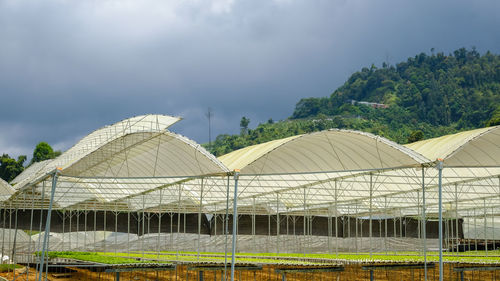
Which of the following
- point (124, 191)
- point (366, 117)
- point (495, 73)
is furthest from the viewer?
point (495, 73)

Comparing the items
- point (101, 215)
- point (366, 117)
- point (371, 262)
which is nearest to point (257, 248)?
point (101, 215)

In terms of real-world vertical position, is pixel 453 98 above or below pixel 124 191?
above

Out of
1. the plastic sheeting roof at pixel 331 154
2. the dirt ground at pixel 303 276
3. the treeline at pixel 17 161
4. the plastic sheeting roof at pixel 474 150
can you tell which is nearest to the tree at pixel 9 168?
the treeline at pixel 17 161

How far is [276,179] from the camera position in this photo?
32.3m

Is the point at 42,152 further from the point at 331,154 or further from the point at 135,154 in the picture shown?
the point at 331,154

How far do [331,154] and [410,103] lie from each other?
88.3 metres

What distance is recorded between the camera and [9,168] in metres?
73.7

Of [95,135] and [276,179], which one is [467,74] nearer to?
[276,179]

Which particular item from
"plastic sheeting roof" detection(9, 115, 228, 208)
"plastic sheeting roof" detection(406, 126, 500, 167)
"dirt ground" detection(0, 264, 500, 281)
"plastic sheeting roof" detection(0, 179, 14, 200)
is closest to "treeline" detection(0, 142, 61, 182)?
"plastic sheeting roof" detection(0, 179, 14, 200)

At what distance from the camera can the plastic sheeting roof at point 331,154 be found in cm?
2114

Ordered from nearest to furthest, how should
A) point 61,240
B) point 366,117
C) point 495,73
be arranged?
point 61,240 < point 366,117 < point 495,73

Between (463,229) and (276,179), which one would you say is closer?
(276,179)

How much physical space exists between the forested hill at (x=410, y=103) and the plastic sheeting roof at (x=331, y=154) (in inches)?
2201

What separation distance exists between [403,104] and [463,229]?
53592 millimetres
